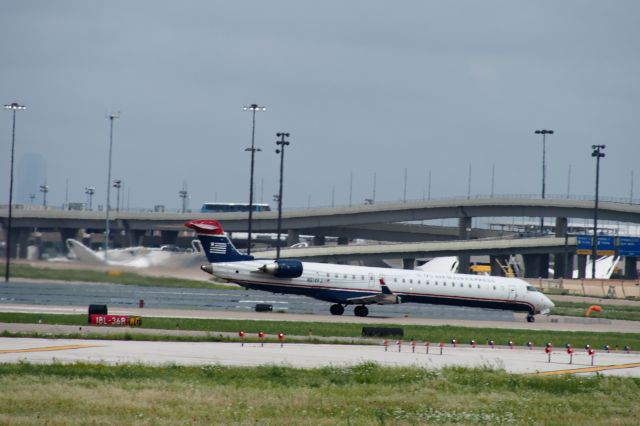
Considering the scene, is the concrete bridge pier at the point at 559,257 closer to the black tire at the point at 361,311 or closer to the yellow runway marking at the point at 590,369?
the black tire at the point at 361,311

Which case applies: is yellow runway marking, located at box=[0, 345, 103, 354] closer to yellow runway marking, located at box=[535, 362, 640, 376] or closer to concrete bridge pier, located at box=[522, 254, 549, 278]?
yellow runway marking, located at box=[535, 362, 640, 376]

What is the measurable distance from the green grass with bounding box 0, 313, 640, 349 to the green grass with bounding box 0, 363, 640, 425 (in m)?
15.2

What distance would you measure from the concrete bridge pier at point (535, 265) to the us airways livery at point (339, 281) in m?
80.3

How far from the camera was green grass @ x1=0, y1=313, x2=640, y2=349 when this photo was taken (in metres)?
50.2

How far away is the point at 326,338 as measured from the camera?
47750 mm

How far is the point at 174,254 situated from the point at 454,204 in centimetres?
9331

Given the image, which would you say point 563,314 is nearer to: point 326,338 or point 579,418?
point 326,338

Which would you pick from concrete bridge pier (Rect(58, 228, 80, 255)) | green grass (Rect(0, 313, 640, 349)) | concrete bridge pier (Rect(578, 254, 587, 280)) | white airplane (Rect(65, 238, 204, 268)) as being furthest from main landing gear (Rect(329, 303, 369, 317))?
concrete bridge pier (Rect(578, 254, 587, 280))

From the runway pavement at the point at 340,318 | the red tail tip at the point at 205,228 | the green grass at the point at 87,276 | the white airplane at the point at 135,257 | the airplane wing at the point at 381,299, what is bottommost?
the runway pavement at the point at 340,318

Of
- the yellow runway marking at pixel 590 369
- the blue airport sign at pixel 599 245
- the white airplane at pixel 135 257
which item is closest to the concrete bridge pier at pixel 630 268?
the blue airport sign at pixel 599 245

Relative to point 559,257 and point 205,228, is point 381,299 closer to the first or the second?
point 205,228

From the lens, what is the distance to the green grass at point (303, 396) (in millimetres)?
24531

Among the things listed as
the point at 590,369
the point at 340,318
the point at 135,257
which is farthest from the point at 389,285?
the point at 590,369

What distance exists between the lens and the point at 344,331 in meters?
52.0
